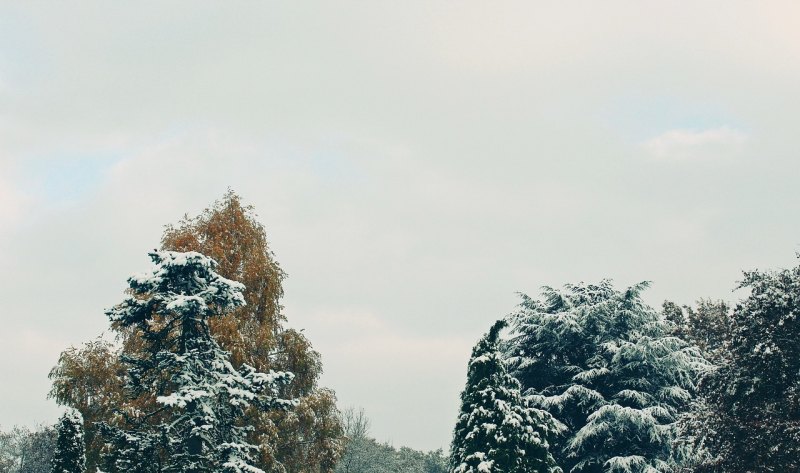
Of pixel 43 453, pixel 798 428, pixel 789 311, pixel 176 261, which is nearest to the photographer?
pixel 176 261

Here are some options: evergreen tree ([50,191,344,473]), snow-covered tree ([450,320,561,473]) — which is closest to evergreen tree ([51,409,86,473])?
evergreen tree ([50,191,344,473])

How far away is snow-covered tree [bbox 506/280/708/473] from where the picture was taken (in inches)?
1474

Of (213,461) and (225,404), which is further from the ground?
(225,404)

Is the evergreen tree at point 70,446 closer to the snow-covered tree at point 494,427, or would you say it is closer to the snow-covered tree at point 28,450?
the snow-covered tree at point 494,427

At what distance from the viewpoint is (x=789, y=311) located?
29297 millimetres

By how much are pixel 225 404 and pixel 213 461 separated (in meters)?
1.77

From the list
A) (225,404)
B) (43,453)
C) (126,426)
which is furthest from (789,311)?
(43,453)

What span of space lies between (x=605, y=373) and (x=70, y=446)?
25303 millimetres

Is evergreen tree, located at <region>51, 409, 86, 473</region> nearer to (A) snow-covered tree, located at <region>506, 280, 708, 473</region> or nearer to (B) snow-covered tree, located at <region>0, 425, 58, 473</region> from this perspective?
(A) snow-covered tree, located at <region>506, 280, 708, 473</region>

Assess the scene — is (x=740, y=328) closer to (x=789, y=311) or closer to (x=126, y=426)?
(x=789, y=311)

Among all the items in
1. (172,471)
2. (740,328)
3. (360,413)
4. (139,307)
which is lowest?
(172,471)

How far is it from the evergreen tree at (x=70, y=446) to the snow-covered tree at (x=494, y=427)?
13.3 m

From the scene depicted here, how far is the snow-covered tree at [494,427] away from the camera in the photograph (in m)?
25.0

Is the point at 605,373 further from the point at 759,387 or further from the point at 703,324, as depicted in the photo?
the point at 703,324
